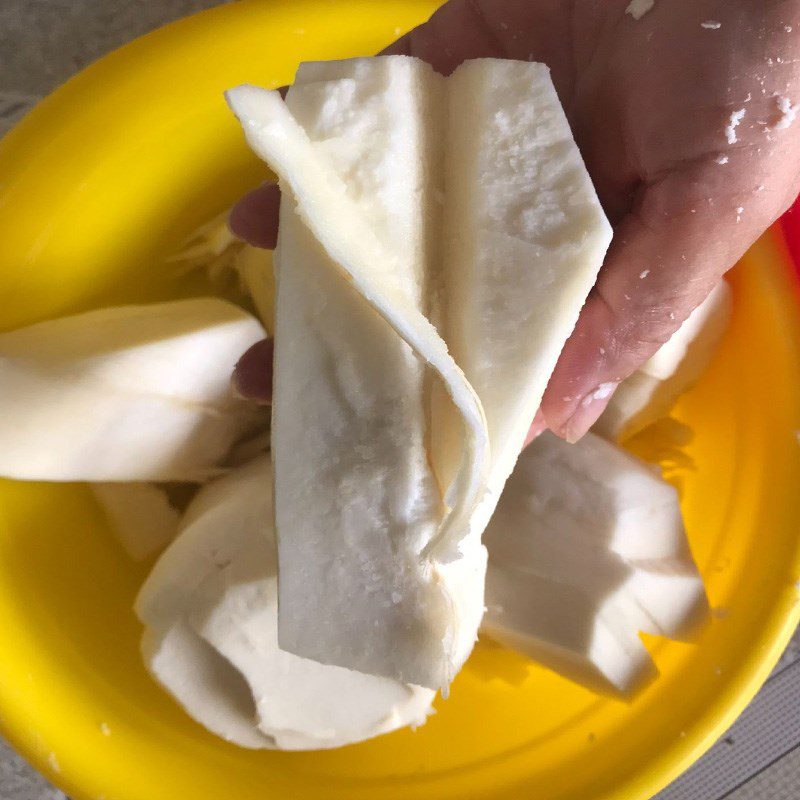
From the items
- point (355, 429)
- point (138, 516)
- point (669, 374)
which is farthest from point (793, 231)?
point (138, 516)

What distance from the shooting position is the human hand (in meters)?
0.47

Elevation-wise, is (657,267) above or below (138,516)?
above

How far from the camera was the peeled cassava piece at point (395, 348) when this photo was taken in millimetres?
400

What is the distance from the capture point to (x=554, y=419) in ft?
1.87

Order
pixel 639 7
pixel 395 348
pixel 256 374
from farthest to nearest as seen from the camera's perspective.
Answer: pixel 256 374
pixel 639 7
pixel 395 348

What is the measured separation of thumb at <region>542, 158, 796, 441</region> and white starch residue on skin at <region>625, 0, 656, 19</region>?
0.12m

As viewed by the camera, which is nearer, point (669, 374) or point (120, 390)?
point (120, 390)

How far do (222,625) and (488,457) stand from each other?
0.32 metres

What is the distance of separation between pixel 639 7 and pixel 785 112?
0.13m

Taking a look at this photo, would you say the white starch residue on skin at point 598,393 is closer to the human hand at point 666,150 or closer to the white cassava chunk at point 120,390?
Result: the human hand at point 666,150

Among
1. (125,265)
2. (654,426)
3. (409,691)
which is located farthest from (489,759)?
(125,265)

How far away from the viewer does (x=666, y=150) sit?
0.49 meters

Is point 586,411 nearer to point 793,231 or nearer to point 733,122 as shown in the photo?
point 733,122

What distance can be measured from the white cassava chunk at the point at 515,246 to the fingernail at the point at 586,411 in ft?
0.51
